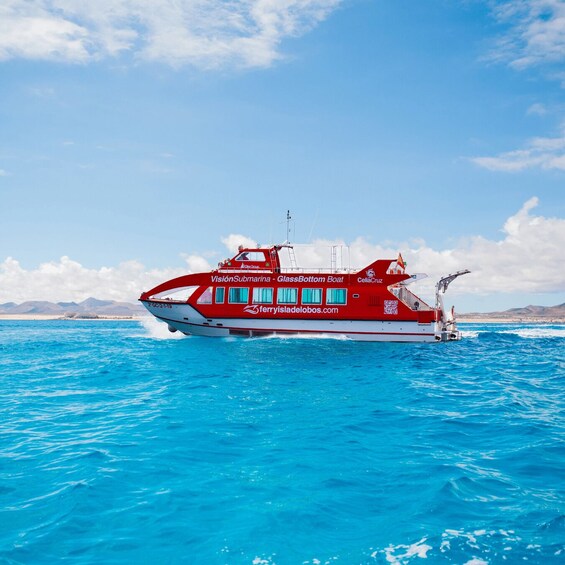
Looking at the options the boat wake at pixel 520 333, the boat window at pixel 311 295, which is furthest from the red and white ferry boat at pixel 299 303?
the boat wake at pixel 520 333

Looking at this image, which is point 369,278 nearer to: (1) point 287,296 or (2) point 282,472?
(1) point 287,296

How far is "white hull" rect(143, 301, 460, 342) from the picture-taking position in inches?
1146

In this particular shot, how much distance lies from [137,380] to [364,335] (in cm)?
1665

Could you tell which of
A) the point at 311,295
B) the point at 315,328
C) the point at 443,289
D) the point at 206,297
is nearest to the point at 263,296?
the point at 311,295

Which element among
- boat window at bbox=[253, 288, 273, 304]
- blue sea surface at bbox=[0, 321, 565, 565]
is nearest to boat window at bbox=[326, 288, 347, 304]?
boat window at bbox=[253, 288, 273, 304]

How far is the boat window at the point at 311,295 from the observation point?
29.7m

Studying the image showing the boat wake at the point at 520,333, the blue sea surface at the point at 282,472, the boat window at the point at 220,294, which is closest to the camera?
the blue sea surface at the point at 282,472

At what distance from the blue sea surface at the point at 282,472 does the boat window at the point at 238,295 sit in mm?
14869

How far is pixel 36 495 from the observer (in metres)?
6.44

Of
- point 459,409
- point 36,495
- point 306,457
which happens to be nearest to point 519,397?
point 459,409

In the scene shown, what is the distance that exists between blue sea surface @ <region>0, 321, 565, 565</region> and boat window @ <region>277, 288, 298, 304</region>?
1452 cm

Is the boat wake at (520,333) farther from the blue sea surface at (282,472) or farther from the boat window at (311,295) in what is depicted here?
the blue sea surface at (282,472)

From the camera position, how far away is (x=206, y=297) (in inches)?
1204

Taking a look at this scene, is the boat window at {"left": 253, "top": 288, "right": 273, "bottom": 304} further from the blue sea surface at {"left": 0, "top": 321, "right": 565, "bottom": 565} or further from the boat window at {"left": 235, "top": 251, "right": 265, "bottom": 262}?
the blue sea surface at {"left": 0, "top": 321, "right": 565, "bottom": 565}
